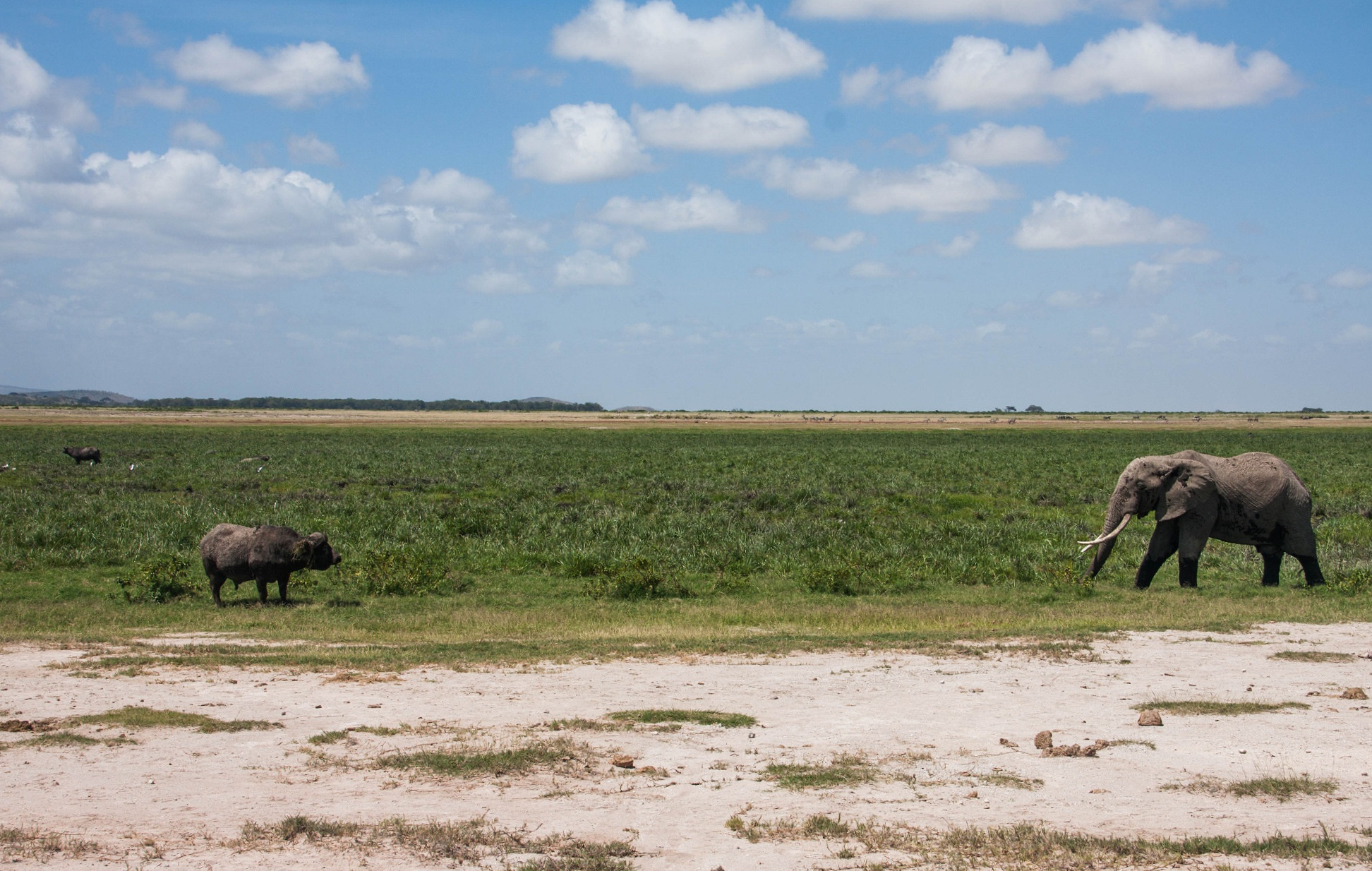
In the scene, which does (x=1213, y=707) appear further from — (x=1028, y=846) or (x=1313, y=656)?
(x=1028, y=846)

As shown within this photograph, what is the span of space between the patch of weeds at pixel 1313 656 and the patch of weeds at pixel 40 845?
11.4 m

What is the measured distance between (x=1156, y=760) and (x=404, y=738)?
582 cm

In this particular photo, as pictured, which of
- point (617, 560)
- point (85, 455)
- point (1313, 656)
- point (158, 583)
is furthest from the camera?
point (85, 455)

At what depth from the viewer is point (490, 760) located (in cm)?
809

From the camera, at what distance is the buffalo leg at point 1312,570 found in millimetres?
17703

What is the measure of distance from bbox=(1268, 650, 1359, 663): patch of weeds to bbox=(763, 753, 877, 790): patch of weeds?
21.0 feet

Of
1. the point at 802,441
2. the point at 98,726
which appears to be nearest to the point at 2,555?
the point at 98,726

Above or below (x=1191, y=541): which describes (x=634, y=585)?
below

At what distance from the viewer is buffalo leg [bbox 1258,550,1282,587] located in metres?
18.0

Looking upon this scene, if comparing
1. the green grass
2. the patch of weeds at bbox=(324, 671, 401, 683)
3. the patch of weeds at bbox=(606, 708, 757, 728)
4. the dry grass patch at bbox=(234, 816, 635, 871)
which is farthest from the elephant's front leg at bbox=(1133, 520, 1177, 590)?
the dry grass patch at bbox=(234, 816, 635, 871)

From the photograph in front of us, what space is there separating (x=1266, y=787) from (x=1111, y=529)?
452 inches

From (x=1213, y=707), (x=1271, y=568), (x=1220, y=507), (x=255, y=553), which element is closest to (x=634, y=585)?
(x=255, y=553)

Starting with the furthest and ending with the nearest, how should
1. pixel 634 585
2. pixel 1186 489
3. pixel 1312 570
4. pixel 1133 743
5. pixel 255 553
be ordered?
pixel 1312 570 < pixel 634 585 < pixel 1186 489 < pixel 255 553 < pixel 1133 743

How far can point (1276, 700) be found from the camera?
1002 cm
